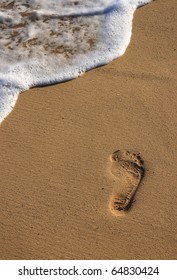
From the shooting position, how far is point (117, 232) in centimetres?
336

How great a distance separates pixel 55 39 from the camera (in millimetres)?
4738

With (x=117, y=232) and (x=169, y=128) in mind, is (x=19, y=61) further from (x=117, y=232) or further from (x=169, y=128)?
(x=117, y=232)

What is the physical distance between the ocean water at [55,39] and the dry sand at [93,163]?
155 millimetres

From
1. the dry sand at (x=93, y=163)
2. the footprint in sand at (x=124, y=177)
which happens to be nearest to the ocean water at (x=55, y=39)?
the dry sand at (x=93, y=163)

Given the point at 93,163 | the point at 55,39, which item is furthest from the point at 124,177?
the point at 55,39

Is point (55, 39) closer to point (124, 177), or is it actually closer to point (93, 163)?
point (93, 163)

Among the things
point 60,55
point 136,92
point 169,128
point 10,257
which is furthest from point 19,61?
point 10,257

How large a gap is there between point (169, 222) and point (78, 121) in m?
1.18

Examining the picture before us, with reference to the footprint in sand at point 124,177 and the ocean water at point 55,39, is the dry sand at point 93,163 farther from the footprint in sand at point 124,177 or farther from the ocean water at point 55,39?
the ocean water at point 55,39

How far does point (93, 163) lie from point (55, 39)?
1670mm

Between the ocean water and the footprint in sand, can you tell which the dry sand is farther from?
the ocean water

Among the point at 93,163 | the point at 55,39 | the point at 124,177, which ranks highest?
the point at 55,39

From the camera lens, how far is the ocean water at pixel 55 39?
172 inches

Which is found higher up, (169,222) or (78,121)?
(78,121)
